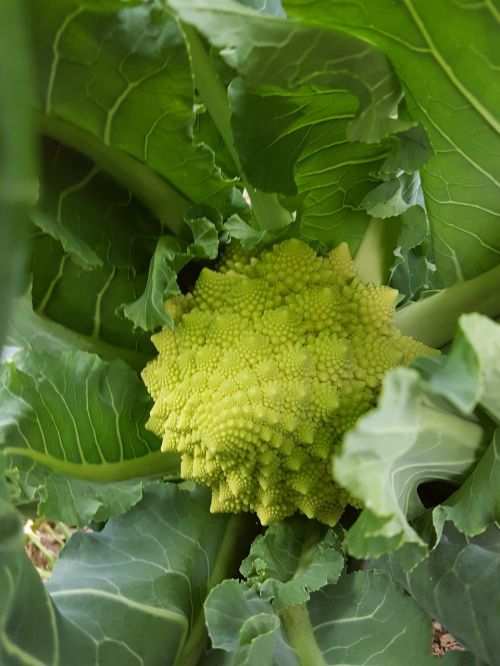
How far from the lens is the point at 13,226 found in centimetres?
15

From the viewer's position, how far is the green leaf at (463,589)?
650 millimetres

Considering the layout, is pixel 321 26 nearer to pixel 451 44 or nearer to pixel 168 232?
pixel 451 44

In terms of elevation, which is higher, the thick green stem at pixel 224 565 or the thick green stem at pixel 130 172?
the thick green stem at pixel 130 172

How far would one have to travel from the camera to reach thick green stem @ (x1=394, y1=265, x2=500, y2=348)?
0.72m

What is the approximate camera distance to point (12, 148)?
146mm

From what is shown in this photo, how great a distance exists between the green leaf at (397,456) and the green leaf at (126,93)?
1.06 feet


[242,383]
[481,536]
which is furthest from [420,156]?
[481,536]

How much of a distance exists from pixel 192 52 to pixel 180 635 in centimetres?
54

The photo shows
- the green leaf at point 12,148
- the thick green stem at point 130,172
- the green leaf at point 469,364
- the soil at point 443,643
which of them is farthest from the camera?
the soil at point 443,643

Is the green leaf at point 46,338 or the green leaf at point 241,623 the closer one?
the green leaf at point 241,623

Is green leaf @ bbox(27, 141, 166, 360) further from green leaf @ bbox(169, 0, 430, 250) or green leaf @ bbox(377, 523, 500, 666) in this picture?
green leaf @ bbox(377, 523, 500, 666)

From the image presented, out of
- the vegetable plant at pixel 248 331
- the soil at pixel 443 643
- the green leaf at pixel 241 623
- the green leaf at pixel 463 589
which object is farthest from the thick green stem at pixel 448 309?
the soil at pixel 443 643

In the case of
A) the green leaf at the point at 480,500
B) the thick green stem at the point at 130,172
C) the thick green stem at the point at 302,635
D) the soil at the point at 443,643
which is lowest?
the soil at the point at 443,643

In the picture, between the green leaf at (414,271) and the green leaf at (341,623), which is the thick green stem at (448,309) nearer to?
the green leaf at (414,271)
